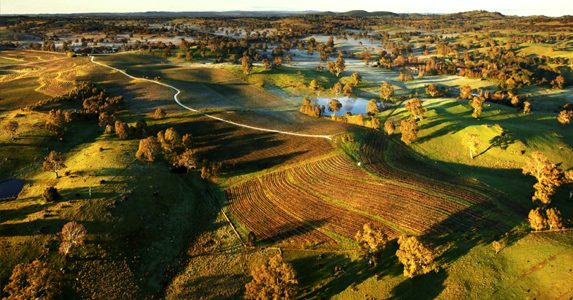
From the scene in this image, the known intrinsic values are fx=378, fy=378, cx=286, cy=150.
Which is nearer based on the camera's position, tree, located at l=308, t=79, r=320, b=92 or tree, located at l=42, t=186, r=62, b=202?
tree, located at l=42, t=186, r=62, b=202

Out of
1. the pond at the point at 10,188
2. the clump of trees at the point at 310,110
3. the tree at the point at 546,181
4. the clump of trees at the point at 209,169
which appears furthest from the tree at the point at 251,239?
the clump of trees at the point at 310,110

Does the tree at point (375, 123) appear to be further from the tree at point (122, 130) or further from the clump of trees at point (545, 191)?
the tree at point (122, 130)

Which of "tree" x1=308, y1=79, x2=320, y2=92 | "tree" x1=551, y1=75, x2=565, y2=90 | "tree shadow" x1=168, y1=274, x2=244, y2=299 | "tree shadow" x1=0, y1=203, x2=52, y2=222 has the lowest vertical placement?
"tree shadow" x1=168, y1=274, x2=244, y2=299

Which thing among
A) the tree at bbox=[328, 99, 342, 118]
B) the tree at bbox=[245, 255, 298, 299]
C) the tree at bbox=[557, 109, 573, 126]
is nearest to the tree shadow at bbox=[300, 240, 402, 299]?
the tree at bbox=[245, 255, 298, 299]

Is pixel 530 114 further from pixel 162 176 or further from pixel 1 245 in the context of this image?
pixel 1 245

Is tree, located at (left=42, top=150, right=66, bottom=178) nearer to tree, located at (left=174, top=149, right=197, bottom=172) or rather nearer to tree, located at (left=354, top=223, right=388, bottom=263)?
tree, located at (left=174, top=149, right=197, bottom=172)

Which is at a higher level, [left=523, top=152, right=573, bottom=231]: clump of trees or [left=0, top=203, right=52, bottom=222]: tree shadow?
[left=523, top=152, right=573, bottom=231]: clump of trees
